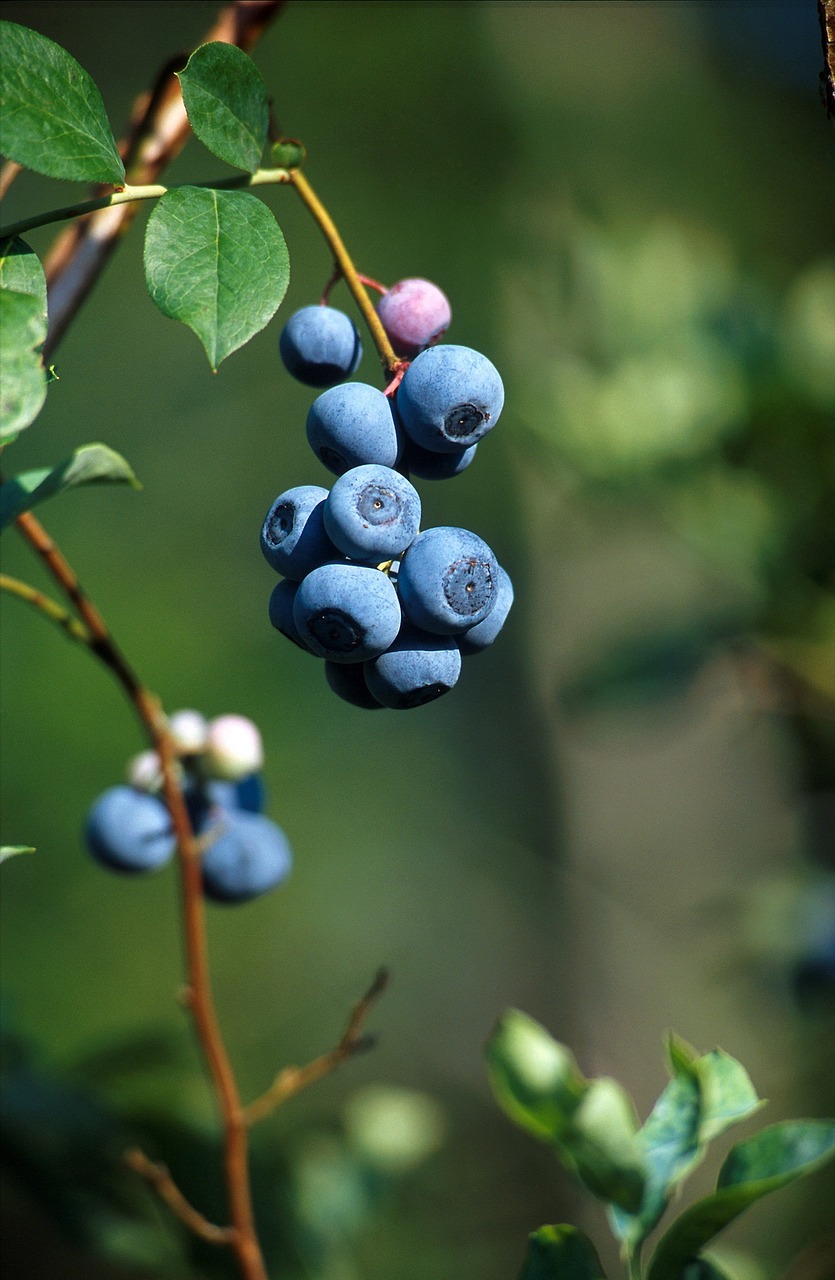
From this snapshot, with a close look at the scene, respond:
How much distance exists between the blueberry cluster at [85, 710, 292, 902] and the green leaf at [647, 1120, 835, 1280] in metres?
0.55

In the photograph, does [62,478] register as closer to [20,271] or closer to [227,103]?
[20,271]

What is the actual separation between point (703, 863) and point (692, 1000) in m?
0.45

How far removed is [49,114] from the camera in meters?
0.53

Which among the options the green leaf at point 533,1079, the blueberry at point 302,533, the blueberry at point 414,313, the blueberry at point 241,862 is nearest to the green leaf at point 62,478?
the blueberry at point 302,533

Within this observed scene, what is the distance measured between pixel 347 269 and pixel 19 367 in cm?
21

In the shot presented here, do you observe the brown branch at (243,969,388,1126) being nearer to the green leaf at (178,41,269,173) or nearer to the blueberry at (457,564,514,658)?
the blueberry at (457,564,514,658)

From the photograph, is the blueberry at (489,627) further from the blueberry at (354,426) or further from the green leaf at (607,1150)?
the green leaf at (607,1150)

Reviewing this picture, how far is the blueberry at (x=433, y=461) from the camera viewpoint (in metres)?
0.66

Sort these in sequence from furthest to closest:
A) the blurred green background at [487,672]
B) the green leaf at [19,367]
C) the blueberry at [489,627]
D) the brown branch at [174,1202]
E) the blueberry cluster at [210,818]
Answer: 1. the blurred green background at [487,672]
2. the blueberry cluster at [210,818]
3. the brown branch at [174,1202]
4. the blueberry at [489,627]
5. the green leaf at [19,367]

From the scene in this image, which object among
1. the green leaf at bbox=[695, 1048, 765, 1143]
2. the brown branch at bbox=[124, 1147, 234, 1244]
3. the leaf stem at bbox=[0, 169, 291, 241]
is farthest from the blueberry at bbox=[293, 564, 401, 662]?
the brown branch at bbox=[124, 1147, 234, 1244]

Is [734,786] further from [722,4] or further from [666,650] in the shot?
[722,4]

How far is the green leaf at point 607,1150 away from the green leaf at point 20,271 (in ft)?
1.79

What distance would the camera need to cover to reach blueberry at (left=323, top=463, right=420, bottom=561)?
575mm

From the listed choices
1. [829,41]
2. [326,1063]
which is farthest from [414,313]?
[326,1063]
